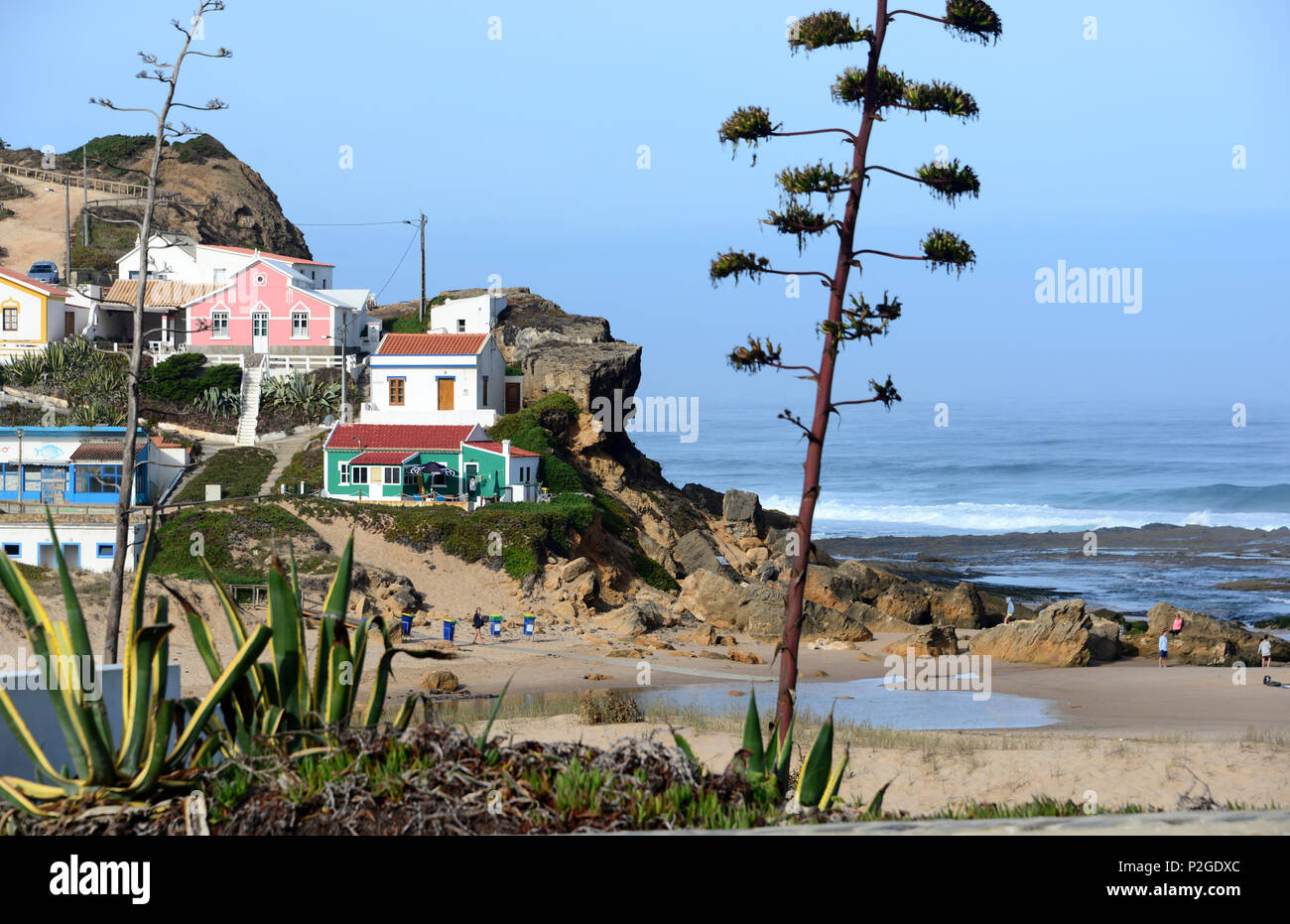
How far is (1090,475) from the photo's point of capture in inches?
3740

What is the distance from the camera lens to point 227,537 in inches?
1390

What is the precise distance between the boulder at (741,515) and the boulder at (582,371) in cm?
655

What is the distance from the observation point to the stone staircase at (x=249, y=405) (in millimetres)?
46219

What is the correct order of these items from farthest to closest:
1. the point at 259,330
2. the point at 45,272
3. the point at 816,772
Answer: the point at 45,272, the point at 259,330, the point at 816,772

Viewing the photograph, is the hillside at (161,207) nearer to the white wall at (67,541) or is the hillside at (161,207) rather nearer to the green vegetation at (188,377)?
the green vegetation at (188,377)

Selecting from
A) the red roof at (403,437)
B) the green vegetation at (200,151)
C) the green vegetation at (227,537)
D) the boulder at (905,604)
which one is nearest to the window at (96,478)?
the green vegetation at (227,537)

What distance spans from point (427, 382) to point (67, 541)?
56.8ft

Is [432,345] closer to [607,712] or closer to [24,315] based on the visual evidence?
[24,315]

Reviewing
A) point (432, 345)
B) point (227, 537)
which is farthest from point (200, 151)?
point (227, 537)

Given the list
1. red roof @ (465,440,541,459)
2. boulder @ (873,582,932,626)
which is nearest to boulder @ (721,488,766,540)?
boulder @ (873,582,932,626)

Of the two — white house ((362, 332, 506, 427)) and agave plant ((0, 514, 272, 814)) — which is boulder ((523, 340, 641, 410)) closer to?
white house ((362, 332, 506, 427))
